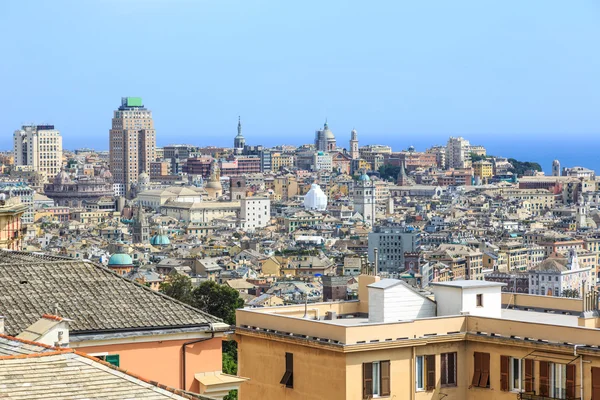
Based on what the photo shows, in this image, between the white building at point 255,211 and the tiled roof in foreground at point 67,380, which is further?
the white building at point 255,211

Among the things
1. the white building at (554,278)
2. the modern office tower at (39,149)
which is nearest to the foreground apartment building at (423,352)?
the white building at (554,278)

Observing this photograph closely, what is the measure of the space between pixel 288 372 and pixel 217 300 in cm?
4236

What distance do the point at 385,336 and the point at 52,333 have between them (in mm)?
4412

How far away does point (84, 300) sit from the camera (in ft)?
34.2

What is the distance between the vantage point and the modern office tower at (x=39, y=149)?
625 ft

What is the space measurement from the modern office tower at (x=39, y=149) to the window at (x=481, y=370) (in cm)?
17920

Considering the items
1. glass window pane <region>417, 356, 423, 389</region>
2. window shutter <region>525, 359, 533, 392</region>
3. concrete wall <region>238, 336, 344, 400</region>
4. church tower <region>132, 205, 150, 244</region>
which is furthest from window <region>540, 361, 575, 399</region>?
church tower <region>132, 205, 150, 244</region>

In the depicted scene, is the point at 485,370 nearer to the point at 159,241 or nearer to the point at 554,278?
the point at 554,278

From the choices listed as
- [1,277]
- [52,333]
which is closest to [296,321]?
[1,277]

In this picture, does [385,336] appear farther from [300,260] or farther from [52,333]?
[300,260]

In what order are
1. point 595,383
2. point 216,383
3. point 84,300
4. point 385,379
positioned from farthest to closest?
point 385,379, point 595,383, point 84,300, point 216,383

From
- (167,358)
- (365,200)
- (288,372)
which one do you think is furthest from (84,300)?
(365,200)

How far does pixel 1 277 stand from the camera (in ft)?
34.6

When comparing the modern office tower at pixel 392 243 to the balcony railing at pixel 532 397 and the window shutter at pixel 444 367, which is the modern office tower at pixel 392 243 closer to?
the window shutter at pixel 444 367
